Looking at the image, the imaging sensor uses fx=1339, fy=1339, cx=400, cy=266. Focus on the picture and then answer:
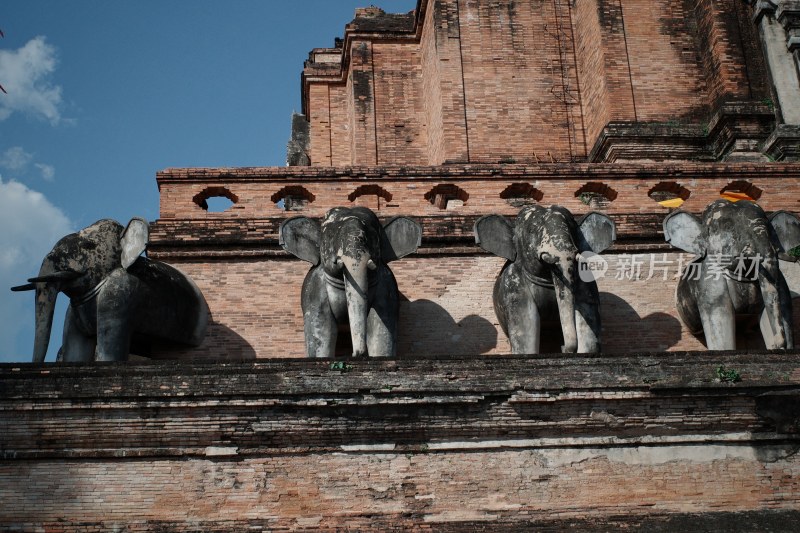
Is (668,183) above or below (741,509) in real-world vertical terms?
above

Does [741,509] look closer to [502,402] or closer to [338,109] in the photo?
[502,402]

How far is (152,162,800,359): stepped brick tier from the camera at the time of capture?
16172 millimetres

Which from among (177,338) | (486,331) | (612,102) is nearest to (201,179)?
(177,338)

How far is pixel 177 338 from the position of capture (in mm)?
15547

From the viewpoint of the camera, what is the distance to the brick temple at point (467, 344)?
39.7 ft

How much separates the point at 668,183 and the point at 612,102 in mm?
3565

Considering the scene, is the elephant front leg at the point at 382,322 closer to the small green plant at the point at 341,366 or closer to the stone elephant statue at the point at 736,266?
the small green plant at the point at 341,366

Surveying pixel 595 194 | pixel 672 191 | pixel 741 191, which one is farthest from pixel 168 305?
pixel 741 191

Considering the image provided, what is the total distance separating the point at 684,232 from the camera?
15164 millimetres

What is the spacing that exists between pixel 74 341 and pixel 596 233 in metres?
5.92

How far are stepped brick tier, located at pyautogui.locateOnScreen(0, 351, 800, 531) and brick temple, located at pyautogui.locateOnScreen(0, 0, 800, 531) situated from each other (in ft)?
0.07

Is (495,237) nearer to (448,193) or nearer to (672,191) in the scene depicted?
(448,193)

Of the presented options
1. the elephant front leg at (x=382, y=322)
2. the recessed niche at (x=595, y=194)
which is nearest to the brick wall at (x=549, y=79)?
the recessed niche at (x=595, y=194)

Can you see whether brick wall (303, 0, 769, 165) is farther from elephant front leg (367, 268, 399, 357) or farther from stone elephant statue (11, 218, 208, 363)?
stone elephant statue (11, 218, 208, 363)
